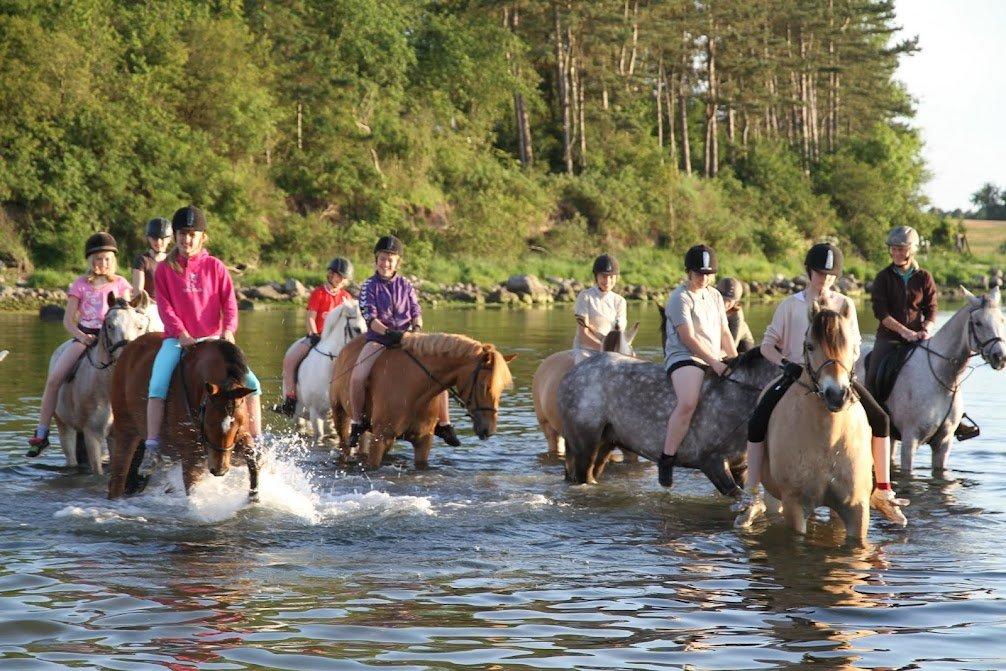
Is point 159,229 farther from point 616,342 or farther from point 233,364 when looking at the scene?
point 616,342

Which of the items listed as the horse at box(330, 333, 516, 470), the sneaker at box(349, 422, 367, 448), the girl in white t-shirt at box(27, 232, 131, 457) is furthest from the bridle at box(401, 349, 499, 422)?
the girl in white t-shirt at box(27, 232, 131, 457)

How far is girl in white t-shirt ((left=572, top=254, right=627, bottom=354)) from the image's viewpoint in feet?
43.9

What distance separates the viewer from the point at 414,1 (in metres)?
64.9

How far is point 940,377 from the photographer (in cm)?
1202

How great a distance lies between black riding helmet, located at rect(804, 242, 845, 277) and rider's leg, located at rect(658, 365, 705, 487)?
1689 mm

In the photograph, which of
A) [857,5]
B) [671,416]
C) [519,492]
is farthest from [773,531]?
[857,5]

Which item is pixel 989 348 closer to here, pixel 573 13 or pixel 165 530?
pixel 165 530

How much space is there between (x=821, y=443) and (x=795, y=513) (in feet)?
2.11

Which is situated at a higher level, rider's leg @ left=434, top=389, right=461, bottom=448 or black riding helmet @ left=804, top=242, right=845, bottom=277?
black riding helmet @ left=804, top=242, right=845, bottom=277

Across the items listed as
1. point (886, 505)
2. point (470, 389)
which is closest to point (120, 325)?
point (470, 389)

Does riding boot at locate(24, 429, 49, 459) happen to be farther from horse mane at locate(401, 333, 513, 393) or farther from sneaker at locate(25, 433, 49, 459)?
horse mane at locate(401, 333, 513, 393)

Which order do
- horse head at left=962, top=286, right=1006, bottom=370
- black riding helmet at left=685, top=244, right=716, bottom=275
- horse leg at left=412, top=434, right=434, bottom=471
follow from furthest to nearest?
horse leg at left=412, top=434, right=434, bottom=471 → horse head at left=962, top=286, right=1006, bottom=370 → black riding helmet at left=685, top=244, right=716, bottom=275

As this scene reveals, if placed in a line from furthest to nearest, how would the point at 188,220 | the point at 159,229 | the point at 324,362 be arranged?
1. the point at 324,362
2. the point at 159,229
3. the point at 188,220

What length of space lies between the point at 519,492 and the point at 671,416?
63.2 inches
